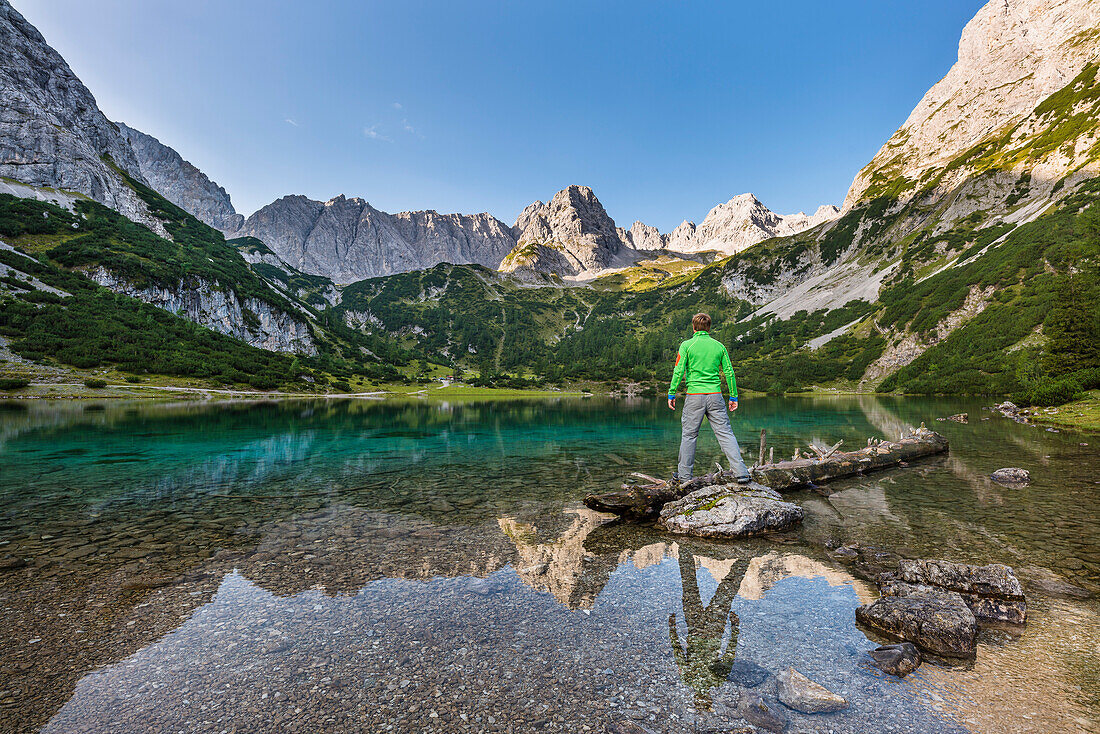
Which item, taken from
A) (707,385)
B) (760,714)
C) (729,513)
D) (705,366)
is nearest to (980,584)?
(729,513)

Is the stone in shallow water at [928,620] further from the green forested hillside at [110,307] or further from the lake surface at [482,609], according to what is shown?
the green forested hillside at [110,307]

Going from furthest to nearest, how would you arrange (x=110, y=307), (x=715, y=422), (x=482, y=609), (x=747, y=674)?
(x=110, y=307) → (x=715, y=422) → (x=482, y=609) → (x=747, y=674)

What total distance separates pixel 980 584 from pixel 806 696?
6.13 meters

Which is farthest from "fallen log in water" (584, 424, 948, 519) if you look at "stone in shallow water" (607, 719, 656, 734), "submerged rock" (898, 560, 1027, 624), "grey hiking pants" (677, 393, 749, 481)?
"stone in shallow water" (607, 719, 656, 734)

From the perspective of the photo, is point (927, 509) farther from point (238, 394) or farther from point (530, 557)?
point (238, 394)

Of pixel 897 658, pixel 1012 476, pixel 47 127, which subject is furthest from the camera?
pixel 47 127

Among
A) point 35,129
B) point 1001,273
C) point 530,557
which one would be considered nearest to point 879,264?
point 1001,273

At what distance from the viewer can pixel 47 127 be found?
547ft

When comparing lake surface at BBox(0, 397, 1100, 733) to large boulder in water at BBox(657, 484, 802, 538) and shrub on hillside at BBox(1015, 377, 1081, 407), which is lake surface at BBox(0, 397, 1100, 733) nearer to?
large boulder in water at BBox(657, 484, 802, 538)

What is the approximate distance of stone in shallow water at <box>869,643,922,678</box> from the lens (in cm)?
647

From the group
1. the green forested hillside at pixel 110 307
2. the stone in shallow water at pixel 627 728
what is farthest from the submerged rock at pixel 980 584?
the green forested hillside at pixel 110 307

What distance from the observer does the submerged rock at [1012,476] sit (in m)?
18.9

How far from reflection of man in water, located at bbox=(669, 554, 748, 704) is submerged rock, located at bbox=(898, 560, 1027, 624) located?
3.62 metres

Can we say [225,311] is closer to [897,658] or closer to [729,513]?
[729,513]
